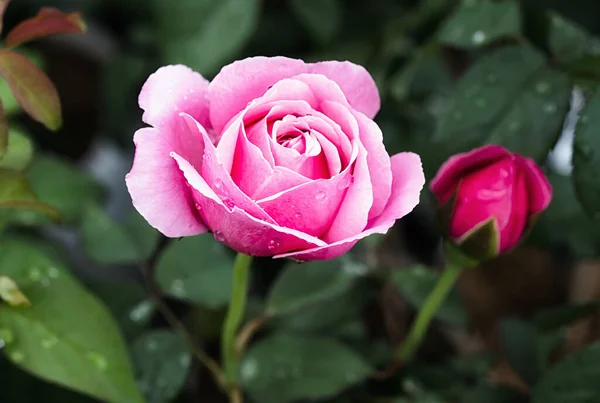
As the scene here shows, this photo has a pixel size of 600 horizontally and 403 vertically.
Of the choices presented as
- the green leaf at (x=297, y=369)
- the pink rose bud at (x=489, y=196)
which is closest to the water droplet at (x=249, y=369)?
the green leaf at (x=297, y=369)

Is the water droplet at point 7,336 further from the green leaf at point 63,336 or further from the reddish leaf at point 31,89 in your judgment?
the reddish leaf at point 31,89

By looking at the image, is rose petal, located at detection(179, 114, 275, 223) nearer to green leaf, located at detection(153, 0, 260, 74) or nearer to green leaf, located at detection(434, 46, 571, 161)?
green leaf, located at detection(434, 46, 571, 161)

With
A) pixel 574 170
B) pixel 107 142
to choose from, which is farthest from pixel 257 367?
pixel 107 142

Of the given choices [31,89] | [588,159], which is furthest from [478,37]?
[31,89]

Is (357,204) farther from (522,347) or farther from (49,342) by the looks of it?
(522,347)

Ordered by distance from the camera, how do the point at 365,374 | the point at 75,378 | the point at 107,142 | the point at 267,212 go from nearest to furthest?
the point at 267,212
the point at 75,378
the point at 365,374
the point at 107,142

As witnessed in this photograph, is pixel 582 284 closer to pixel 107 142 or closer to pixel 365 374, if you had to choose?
pixel 365 374
